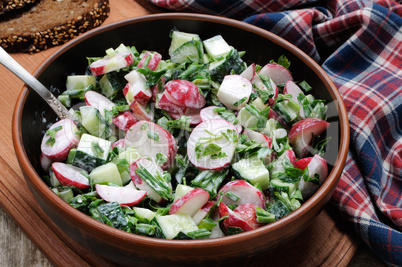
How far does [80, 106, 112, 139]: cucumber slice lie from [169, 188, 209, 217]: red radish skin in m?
0.43

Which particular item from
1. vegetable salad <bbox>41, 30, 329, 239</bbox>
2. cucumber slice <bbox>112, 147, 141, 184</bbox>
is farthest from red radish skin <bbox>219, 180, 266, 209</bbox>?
cucumber slice <bbox>112, 147, 141, 184</bbox>

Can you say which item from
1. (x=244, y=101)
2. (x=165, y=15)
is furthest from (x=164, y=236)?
(x=165, y=15)

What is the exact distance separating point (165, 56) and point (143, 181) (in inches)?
31.3

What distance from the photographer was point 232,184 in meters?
1.39

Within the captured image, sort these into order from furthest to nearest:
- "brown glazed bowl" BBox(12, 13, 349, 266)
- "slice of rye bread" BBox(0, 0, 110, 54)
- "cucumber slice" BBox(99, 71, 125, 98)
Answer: "slice of rye bread" BBox(0, 0, 110, 54)
"cucumber slice" BBox(99, 71, 125, 98)
"brown glazed bowl" BBox(12, 13, 349, 266)

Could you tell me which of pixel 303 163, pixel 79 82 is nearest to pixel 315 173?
pixel 303 163

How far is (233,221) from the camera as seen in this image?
1.28 metres

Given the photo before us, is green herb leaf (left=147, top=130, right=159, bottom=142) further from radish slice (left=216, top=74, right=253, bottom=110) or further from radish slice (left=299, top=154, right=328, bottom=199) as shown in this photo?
radish slice (left=299, top=154, right=328, bottom=199)

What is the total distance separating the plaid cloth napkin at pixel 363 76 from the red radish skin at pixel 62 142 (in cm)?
101

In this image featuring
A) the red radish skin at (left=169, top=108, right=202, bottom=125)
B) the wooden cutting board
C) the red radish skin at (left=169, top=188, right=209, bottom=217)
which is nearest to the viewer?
the red radish skin at (left=169, top=188, right=209, bottom=217)

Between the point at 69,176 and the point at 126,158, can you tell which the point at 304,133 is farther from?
the point at 69,176

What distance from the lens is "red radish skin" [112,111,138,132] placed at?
62.9 inches

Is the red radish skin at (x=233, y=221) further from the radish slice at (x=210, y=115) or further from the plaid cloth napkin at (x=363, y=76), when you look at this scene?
the plaid cloth napkin at (x=363, y=76)

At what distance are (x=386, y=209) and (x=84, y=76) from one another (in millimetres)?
1303
